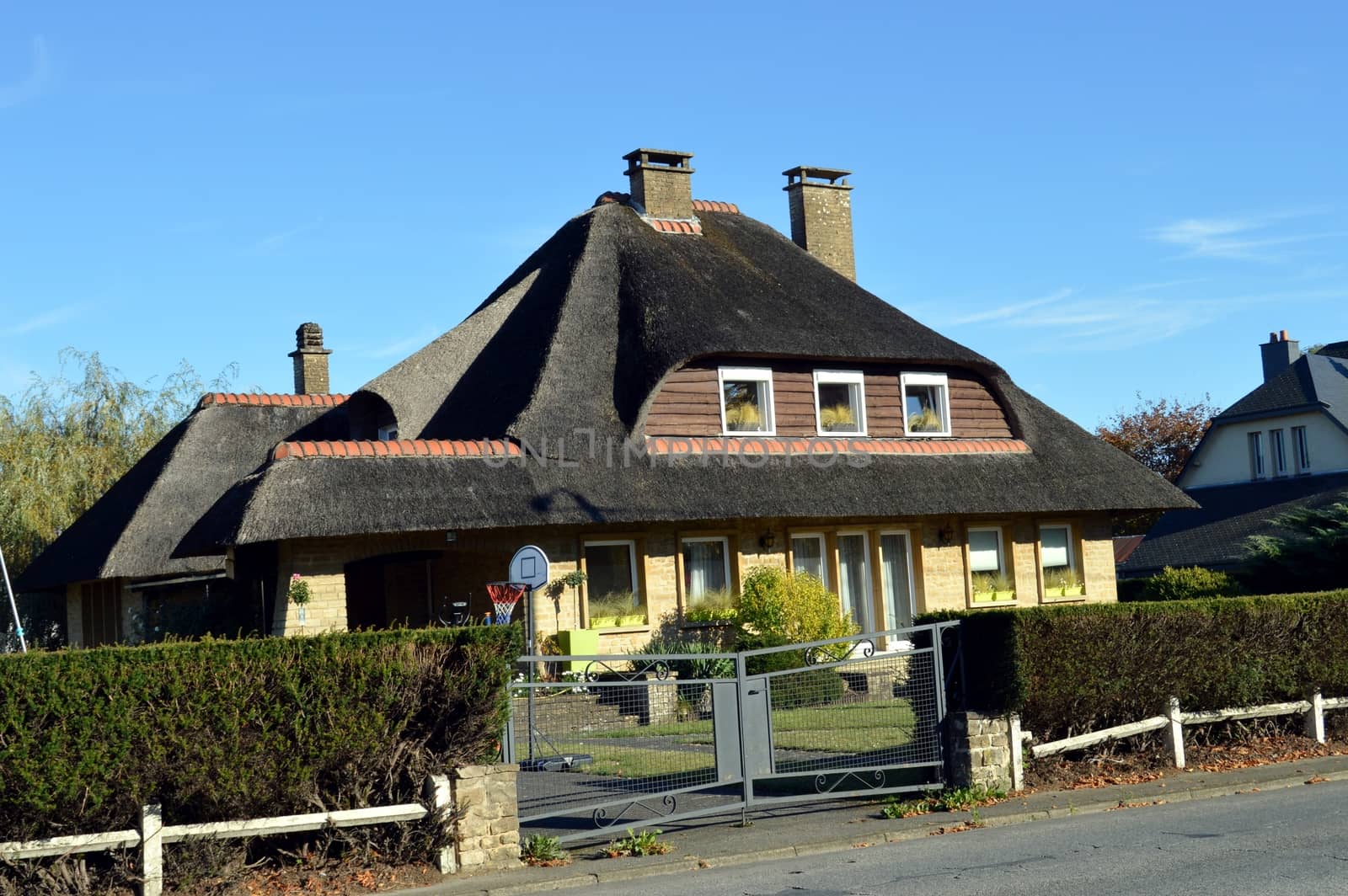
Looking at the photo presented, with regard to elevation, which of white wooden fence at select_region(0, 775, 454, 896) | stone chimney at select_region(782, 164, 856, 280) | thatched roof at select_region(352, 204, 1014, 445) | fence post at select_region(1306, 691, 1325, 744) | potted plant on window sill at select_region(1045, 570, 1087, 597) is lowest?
fence post at select_region(1306, 691, 1325, 744)

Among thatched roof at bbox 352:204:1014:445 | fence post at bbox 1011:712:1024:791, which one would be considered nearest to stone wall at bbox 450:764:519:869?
fence post at bbox 1011:712:1024:791

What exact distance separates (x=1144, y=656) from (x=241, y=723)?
340 inches

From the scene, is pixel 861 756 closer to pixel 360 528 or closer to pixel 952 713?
pixel 952 713

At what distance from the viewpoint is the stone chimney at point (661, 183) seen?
2686cm

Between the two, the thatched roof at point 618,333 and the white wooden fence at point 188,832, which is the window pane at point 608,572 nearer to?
the thatched roof at point 618,333

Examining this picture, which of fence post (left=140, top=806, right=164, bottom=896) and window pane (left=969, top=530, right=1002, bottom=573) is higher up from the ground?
window pane (left=969, top=530, right=1002, bottom=573)

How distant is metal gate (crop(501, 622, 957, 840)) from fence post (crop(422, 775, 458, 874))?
60cm

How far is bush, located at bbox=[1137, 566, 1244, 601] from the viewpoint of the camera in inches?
1067

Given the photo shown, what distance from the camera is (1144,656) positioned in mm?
13555

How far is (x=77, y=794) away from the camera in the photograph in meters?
8.88

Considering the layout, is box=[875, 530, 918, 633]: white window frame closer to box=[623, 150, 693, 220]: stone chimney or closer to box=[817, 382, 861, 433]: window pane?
box=[817, 382, 861, 433]: window pane

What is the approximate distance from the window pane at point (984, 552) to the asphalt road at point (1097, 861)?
12.2 metres

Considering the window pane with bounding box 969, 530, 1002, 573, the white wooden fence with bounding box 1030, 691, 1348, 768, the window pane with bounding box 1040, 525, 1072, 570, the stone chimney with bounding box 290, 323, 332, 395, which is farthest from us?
the stone chimney with bounding box 290, 323, 332, 395

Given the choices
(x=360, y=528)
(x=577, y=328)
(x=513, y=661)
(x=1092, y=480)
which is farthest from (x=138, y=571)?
(x=1092, y=480)
